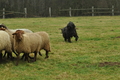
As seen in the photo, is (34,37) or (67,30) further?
(67,30)

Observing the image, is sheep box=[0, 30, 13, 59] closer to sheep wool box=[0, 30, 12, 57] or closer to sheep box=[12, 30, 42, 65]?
sheep wool box=[0, 30, 12, 57]

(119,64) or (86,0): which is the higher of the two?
(86,0)

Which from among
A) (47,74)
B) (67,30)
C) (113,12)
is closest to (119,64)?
(47,74)

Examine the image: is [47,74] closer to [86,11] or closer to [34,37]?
[34,37]

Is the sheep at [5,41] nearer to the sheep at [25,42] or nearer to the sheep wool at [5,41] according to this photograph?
the sheep wool at [5,41]

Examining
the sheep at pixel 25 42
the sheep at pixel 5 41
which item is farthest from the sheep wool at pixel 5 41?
the sheep at pixel 25 42

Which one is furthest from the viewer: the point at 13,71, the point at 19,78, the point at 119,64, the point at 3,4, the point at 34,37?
the point at 3,4

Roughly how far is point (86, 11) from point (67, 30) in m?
25.1

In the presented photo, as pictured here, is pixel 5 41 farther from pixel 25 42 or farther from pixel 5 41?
pixel 25 42

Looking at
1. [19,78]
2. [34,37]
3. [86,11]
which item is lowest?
[19,78]

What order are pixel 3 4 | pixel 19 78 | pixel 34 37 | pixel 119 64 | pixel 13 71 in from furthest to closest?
pixel 3 4, pixel 34 37, pixel 119 64, pixel 13 71, pixel 19 78

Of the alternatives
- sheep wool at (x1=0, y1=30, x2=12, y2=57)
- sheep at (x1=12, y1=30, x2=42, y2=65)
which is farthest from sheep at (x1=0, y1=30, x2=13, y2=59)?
sheep at (x1=12, y1=30, x2=42, y2=65)

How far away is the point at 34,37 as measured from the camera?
352 inches

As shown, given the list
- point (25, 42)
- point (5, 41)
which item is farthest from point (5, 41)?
point (25, 42)
